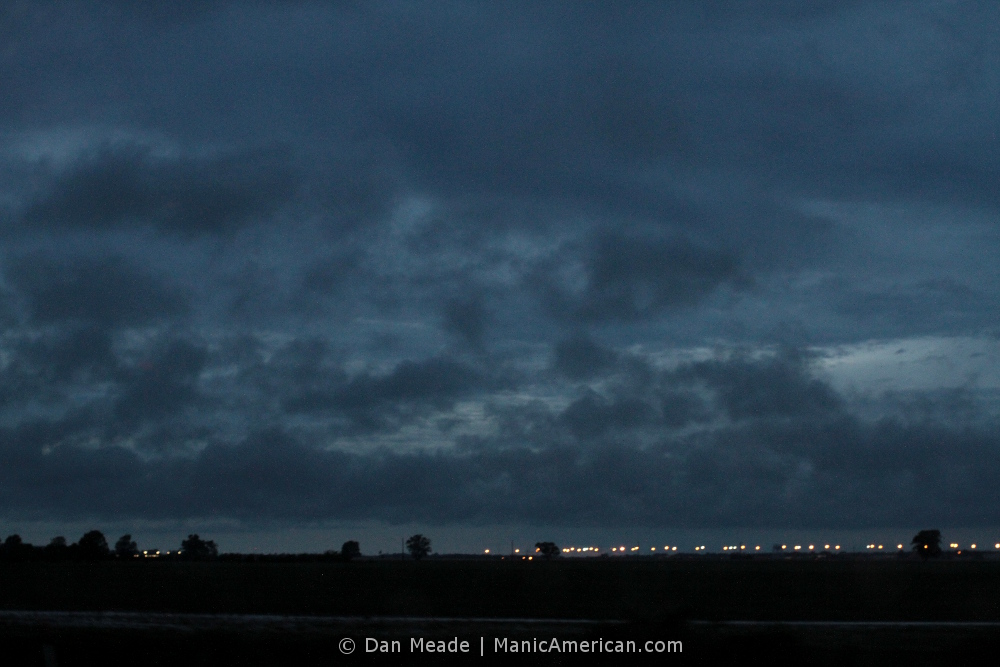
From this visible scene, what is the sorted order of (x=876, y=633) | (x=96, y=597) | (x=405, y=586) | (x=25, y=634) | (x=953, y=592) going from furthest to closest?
(x=405, y=586), (x=953, y=592), (x=96, y=597), (x=876, y=633), (x=25, y=634)

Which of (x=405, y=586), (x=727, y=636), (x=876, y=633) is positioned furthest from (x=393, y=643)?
(x=405, y=586)

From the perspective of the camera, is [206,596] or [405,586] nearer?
[206,596]

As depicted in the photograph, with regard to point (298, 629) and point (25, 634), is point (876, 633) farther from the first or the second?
point (25, 634)

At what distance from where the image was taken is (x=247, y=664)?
20.5 metres

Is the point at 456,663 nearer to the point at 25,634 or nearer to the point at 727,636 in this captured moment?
the point at 727,636

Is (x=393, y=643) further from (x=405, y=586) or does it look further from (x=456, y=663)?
(x=405, y=586)

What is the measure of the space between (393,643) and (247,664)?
9.38 ft

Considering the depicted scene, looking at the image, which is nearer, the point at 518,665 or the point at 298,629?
the point at 518,665

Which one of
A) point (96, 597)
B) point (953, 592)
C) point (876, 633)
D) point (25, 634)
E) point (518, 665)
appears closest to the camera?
point (518, 665)

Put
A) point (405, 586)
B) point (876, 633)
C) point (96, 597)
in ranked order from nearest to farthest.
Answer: point (876, 633), point (96, 597), point (405, 586)

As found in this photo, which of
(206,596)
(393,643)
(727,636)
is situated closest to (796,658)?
(727,636)

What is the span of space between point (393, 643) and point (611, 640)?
14.3 ft

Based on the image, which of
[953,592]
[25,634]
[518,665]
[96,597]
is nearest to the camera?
[518,665]

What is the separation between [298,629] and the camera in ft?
76.7
